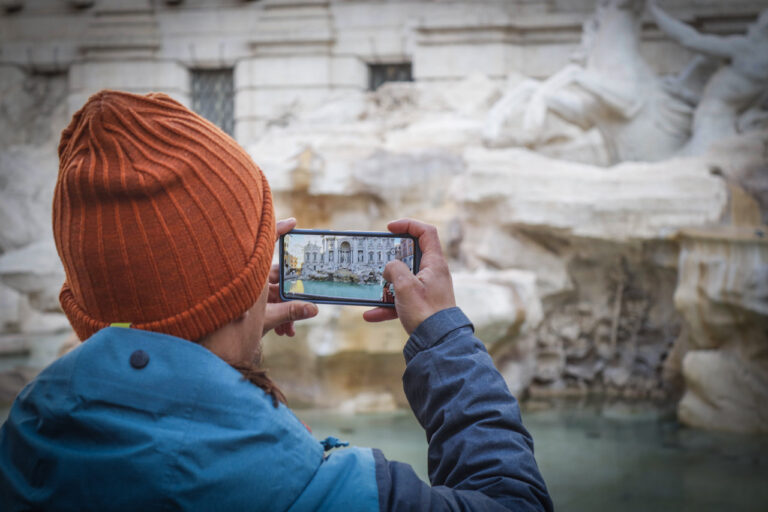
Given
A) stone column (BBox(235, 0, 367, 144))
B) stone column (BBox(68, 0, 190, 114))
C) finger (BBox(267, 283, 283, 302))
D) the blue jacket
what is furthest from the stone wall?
the blue jacket

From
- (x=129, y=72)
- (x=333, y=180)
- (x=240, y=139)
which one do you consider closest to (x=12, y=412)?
(x=333, y=180)

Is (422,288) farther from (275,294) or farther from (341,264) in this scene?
(275,294)

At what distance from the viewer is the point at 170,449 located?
607mm

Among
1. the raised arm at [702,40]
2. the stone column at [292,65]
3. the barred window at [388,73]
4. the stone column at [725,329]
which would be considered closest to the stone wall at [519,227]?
the stone column at [725,329]

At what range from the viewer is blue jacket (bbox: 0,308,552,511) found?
0.61 meters

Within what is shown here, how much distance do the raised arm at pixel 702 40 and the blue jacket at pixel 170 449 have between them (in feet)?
18.0

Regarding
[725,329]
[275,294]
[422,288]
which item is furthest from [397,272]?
[725,329]

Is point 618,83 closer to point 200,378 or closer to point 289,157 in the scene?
point 289,157

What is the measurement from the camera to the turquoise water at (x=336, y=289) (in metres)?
0.98

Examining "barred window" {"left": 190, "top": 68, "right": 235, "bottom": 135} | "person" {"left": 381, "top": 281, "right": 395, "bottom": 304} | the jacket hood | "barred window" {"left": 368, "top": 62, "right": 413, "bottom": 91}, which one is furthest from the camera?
"barred window" {"left": 190, "top": 68, "right": 235, "bottom": 135}

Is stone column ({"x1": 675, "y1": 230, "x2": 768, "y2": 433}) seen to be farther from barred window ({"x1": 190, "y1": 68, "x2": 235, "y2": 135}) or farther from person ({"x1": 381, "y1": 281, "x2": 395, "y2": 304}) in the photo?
barred window ({"x1": 190, "y1": 68, "x2": 235, "y2": 135})

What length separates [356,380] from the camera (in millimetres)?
4129

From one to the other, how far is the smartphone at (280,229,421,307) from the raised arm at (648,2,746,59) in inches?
205

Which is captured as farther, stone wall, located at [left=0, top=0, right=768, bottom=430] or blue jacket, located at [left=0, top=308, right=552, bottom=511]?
stone wall, located at [left=0, top=0, right=768, bottom=430]
